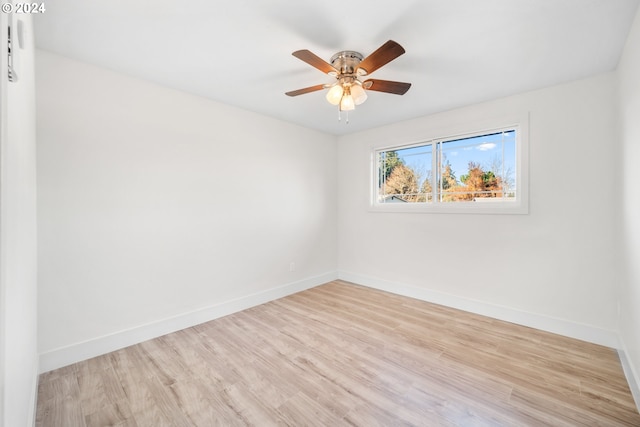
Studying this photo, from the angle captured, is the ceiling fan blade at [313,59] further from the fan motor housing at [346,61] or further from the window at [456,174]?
the window at [456,174]

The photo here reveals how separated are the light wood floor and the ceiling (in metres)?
2.43

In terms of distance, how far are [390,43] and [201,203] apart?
7.72 ft

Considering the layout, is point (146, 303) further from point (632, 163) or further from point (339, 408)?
point (632, 163)

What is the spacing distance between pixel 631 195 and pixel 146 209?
3845 millimetres

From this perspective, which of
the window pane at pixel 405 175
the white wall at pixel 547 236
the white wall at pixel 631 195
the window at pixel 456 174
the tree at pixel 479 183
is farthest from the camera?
the window pane at pixel 405 175

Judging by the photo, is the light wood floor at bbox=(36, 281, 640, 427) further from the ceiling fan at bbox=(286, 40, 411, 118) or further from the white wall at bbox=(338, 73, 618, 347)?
the ceiling fan at bbox=(286, 40, 411, 118)

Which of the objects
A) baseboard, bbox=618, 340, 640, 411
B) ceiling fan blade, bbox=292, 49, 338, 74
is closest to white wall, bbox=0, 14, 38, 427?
ceiling fan blade, bbox=292, 49, 338, 74

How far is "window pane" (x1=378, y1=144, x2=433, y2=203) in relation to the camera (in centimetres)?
→ 378

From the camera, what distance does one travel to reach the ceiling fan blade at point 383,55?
5.29ft

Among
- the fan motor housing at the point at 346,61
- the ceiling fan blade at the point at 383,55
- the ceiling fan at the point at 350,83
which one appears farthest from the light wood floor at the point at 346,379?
the fan motor housing at the point at 346,61

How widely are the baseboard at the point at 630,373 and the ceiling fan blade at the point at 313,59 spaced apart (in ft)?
9.62

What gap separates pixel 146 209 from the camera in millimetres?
2604

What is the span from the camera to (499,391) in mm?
1895

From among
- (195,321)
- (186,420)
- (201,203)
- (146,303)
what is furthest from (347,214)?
(186,420)
